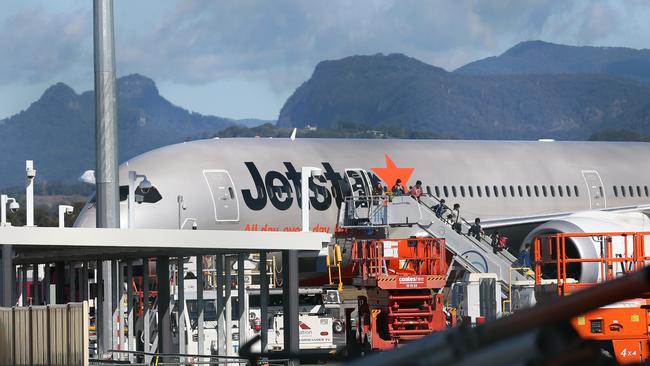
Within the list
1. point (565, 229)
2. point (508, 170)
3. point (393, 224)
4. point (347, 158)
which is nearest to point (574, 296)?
point (565, 229)

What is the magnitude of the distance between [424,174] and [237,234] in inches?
802

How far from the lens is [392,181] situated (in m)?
35.4

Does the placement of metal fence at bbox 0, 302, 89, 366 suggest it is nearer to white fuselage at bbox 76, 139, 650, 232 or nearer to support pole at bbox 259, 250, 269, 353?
support pole at bbox 259, 250, 269, 353

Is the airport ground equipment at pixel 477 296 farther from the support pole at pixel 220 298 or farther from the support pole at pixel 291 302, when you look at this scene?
the support pole at pixel 291 302

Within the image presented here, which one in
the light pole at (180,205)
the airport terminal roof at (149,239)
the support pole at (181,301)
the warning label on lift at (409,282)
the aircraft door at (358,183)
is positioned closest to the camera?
the airport terminal roof at (149,239)

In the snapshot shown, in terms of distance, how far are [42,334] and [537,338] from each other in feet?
33.9

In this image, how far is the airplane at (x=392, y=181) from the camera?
3195 centimetres

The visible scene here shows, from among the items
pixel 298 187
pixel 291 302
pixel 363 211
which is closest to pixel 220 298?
pixel 291 302

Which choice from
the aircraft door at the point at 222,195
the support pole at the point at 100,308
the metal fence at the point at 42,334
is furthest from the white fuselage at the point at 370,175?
the metal fence at the point at 42,334

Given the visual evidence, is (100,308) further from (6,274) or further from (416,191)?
(416,191)

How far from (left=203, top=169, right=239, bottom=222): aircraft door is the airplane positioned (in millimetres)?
24

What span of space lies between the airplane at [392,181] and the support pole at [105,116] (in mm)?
9468

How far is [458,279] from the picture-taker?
34500 millimetres

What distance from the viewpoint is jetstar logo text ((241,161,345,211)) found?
108 feet
